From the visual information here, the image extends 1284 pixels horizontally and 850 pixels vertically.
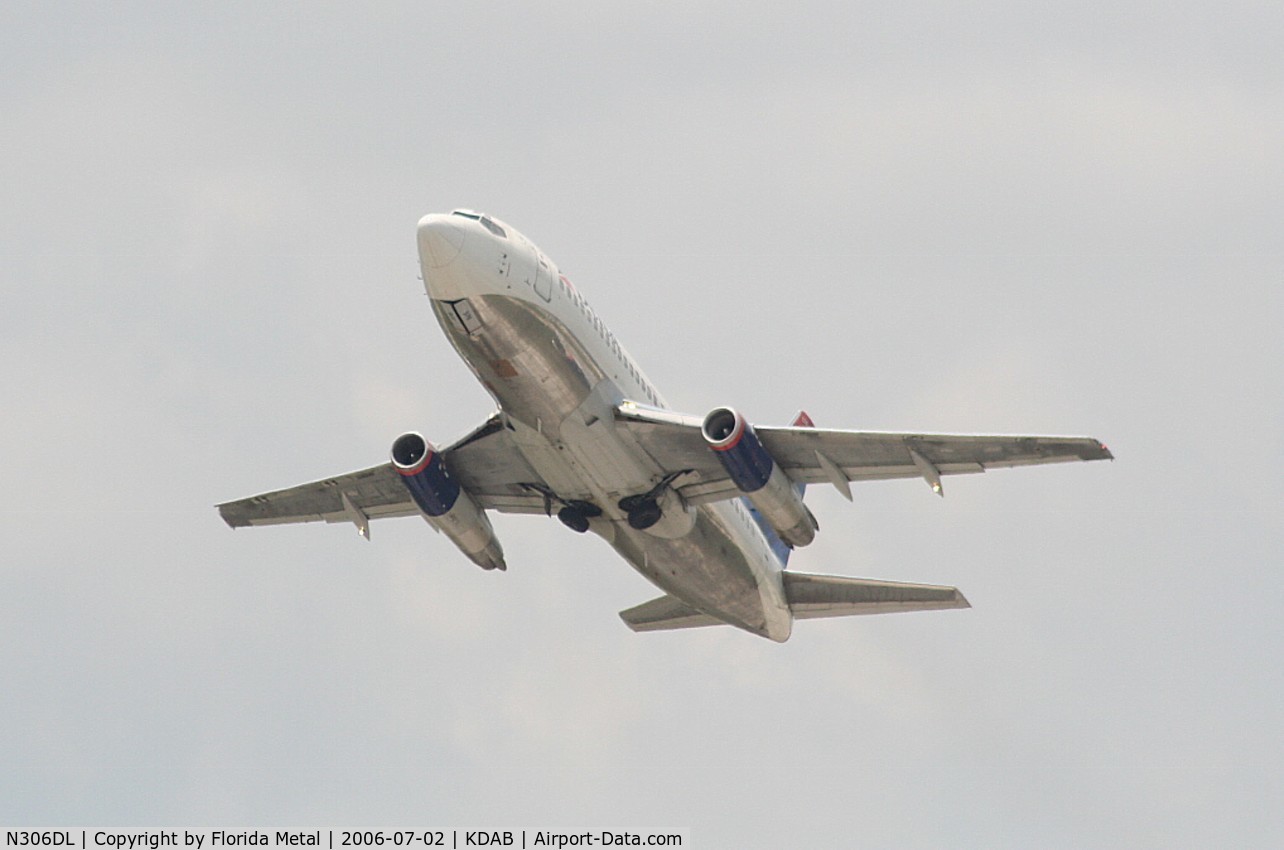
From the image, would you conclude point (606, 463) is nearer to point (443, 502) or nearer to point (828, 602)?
point (443, 502)

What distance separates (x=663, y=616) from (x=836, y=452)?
38.7 ft

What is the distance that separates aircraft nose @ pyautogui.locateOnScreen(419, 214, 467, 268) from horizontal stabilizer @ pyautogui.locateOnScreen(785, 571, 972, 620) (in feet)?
55.1

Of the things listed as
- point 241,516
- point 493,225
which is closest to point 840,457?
point 493,225

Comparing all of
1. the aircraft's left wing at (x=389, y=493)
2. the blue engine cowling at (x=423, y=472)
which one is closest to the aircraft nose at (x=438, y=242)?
the aircraft's left wing at (x=389, y=493)

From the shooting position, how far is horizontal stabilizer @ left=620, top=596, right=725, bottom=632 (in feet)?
189

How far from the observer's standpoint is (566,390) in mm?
46344

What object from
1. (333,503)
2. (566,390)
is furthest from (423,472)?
(333,503)

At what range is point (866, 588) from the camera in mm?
55531

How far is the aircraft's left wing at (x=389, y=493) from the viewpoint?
167ft

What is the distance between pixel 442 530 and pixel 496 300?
9081 mm

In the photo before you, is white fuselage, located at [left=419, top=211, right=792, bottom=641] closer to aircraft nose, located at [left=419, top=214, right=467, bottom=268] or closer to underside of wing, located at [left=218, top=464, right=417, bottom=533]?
aircraft nose, located at [left=419, top=214, right=467, bottom=268]

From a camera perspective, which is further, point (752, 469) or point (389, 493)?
point (389, 493)

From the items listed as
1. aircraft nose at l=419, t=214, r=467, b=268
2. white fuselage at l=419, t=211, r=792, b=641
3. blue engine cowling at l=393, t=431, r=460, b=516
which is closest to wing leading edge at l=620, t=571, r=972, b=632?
white fuselage at l=419, t=211, r=792, b=641

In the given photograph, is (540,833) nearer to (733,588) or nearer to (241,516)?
(733,588)
